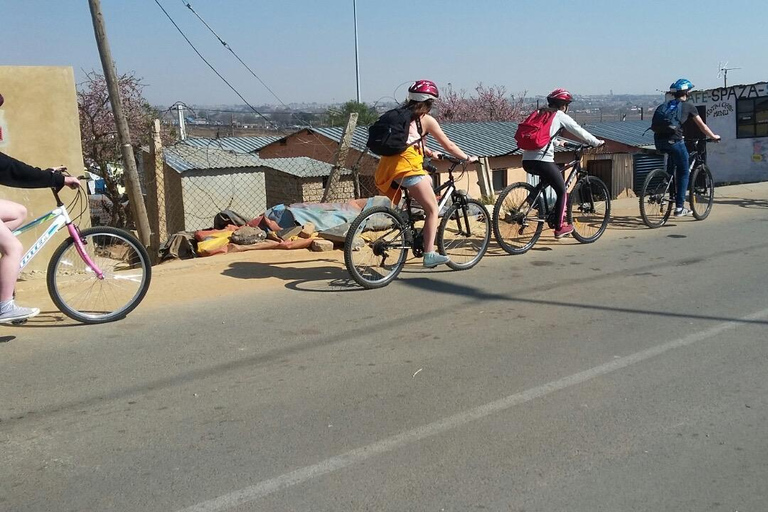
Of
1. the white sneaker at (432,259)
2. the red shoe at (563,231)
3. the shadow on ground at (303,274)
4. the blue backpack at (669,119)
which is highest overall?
the blue backpack at (669,119)

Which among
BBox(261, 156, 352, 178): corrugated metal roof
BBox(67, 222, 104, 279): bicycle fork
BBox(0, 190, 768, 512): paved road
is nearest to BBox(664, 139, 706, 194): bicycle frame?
BBox(0, 190, 768, 512): paved road

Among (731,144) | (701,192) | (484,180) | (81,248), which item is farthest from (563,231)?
(731,144)

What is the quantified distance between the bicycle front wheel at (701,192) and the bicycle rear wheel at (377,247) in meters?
5.42

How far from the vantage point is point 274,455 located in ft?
12.3

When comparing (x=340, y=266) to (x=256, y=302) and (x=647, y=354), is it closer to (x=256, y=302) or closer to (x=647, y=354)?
(x=256, y=302)

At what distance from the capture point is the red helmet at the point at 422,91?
6930mm

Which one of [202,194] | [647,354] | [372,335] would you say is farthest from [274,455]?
[202,194]

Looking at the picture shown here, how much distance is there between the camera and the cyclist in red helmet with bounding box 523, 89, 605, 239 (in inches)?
331

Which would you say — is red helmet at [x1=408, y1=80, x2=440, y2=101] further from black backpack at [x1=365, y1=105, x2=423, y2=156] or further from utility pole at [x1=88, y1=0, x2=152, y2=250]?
utility pole at [x1=88, y1=0, x2=152, y2=250]

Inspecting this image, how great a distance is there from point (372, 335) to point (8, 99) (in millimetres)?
4480

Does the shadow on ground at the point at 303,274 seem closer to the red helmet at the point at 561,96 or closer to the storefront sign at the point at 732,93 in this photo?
the red helmet at the point at 561,96

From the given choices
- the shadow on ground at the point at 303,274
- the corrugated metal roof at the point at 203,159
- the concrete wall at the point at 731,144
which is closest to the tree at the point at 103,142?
the corrugated metal roof at the point at 203,159

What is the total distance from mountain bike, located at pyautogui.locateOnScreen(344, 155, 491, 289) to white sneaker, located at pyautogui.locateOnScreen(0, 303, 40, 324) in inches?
100

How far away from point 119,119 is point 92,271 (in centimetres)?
455
